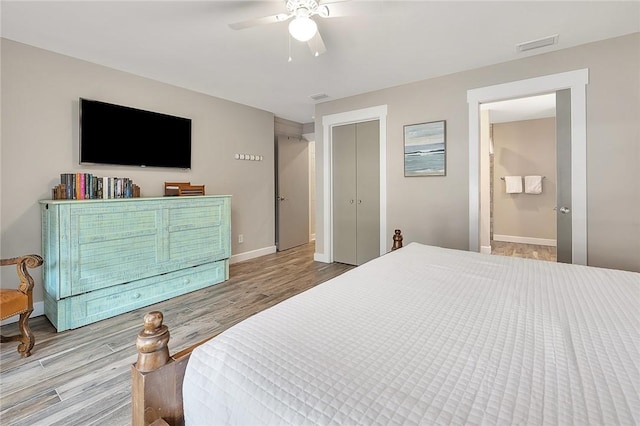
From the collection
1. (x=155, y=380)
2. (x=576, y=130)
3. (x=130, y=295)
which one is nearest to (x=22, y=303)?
(x=130, y=295)

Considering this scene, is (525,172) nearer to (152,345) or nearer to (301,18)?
(301,18)

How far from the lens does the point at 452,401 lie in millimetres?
646

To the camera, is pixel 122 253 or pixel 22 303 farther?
pixel 122 253

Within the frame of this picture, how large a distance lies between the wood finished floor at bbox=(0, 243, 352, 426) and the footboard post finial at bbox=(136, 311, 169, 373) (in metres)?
1.01

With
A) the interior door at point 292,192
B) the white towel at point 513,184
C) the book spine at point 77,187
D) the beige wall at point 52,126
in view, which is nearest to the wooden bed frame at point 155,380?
the book spine at point 77,187

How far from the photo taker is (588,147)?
262cm

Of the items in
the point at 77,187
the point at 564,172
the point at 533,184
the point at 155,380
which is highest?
the point at 533,184

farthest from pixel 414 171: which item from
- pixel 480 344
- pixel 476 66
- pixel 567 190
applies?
pixel 480 344

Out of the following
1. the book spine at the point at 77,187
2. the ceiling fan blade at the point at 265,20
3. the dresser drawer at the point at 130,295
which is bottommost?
the dresser drawer at the point at 130,295

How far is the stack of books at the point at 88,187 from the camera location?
→ 8.51ft

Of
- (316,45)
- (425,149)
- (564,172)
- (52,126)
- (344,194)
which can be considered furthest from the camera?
(344,194)

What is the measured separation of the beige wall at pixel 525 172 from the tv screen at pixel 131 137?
5867 mm

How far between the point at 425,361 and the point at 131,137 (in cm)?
351

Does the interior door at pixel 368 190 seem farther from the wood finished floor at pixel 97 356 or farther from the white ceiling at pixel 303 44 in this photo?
the wood finished floor at pixel 97 356
